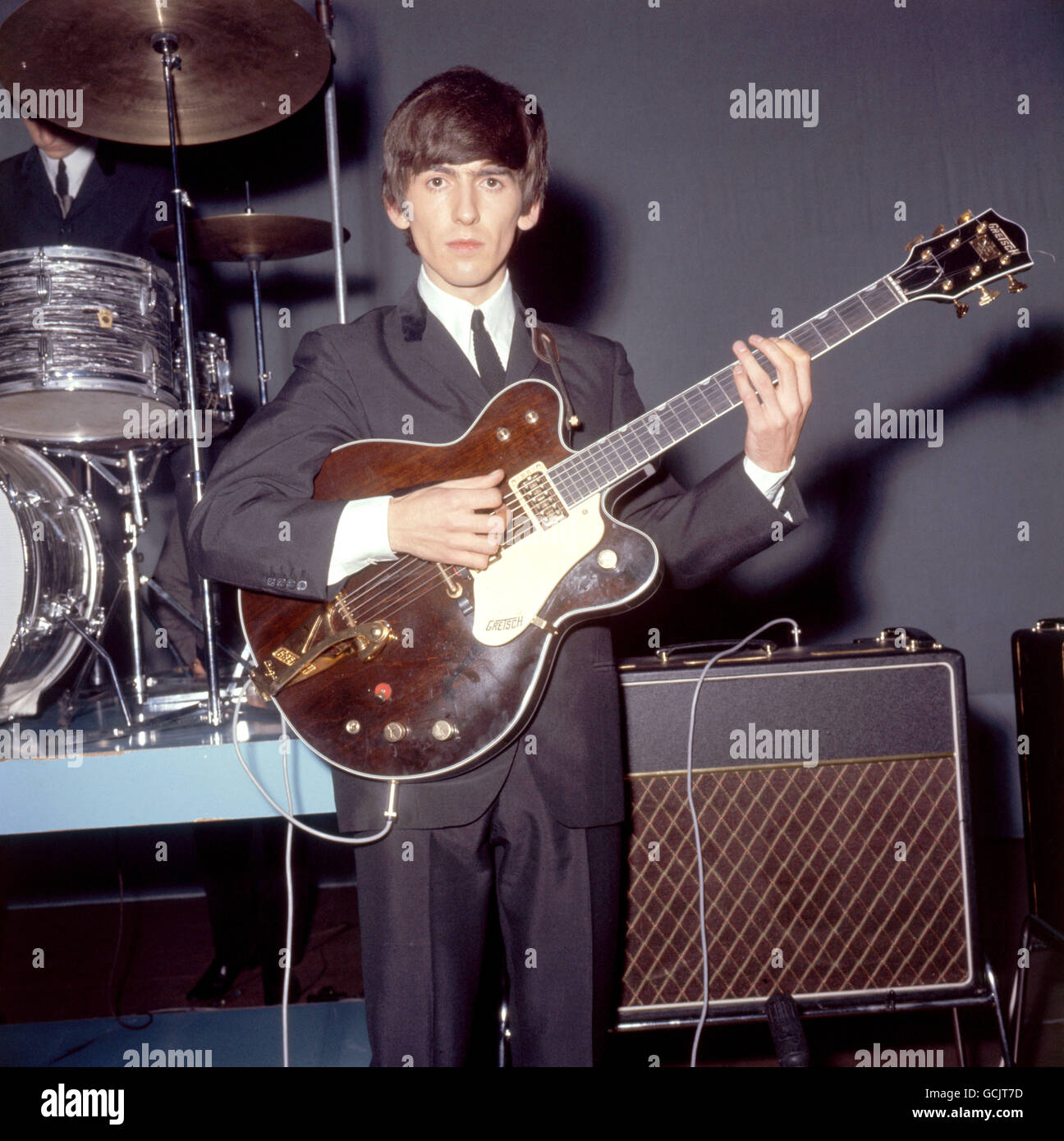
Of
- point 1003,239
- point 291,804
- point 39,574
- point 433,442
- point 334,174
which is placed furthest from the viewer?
point 334,174

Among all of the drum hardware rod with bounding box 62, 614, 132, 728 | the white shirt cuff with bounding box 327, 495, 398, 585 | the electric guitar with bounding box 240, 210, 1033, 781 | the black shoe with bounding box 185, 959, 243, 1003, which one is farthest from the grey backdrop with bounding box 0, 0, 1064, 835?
the white shirt cuff with bounding box 327, 495, 398, 585

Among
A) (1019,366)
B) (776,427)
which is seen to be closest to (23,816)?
(776,427)

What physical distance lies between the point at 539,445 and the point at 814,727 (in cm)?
93

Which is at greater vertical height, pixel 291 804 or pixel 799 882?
pixel 291 804

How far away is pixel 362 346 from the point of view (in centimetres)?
146

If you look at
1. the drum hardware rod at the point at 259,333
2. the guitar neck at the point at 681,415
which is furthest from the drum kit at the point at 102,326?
the guitar neck at the point at 681,415

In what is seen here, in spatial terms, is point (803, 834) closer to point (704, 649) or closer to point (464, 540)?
point (704, 649)

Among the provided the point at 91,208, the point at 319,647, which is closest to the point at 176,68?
the point at 91,208

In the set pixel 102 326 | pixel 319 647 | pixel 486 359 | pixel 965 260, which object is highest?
pixel 102 326

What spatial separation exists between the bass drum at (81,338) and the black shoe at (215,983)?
1.60 m

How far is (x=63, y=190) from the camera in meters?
3.05

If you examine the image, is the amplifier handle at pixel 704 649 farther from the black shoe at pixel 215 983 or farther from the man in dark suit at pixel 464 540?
the black shoe at pixel 215 983

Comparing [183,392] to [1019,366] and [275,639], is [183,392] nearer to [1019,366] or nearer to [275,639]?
[275,639]

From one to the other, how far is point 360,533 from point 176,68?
1569mm
